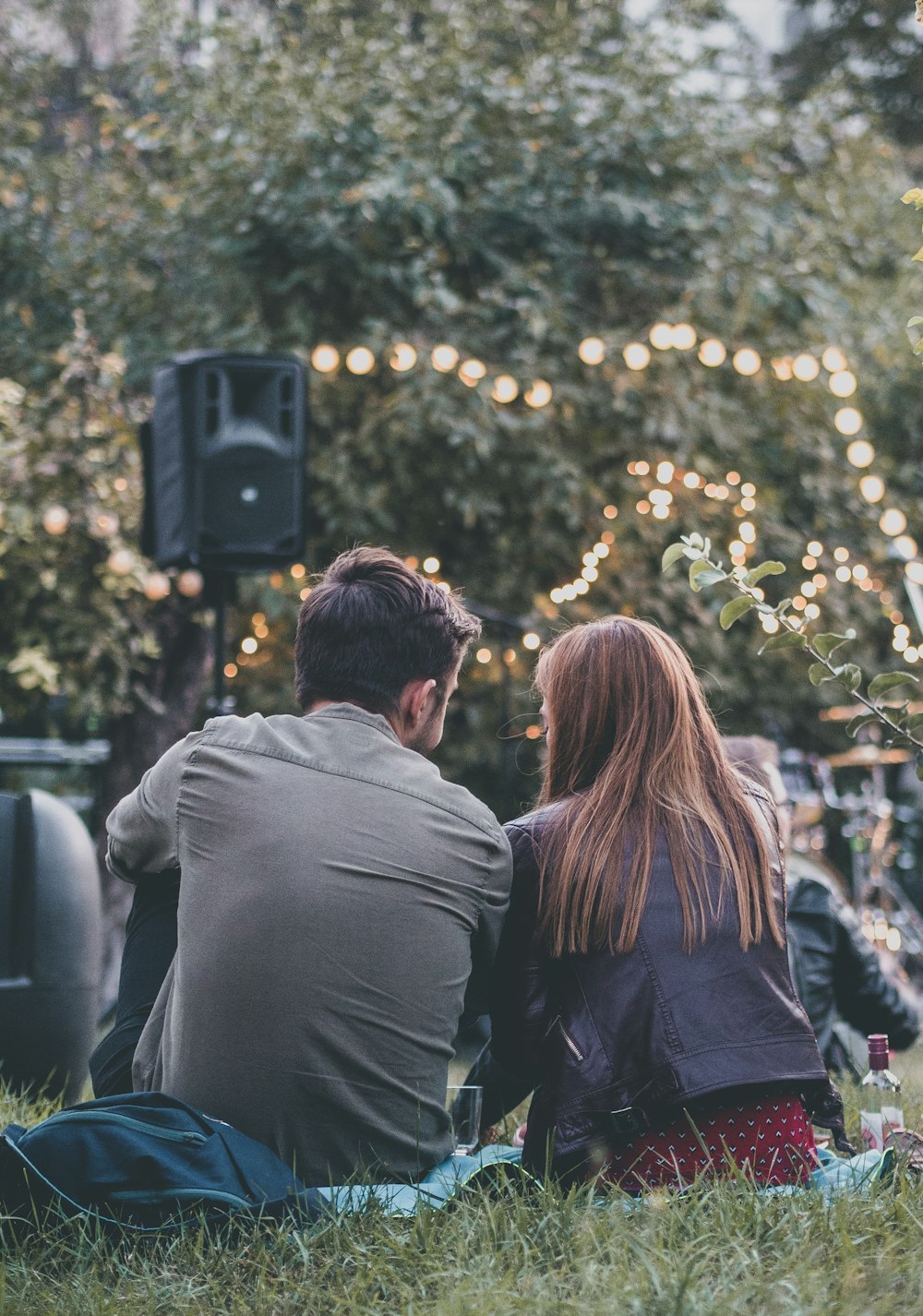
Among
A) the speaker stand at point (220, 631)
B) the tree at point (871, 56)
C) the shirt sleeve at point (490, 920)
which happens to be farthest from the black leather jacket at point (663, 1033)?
the tree at point (871, 56)

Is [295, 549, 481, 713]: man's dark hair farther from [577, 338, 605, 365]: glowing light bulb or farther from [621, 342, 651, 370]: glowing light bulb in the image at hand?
[621, 342, 651, 370]: glowing light bulb

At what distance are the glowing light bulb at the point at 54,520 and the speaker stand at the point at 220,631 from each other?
4.23 ft

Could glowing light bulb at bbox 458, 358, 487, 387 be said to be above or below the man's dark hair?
above

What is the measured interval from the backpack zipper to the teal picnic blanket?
222 mm

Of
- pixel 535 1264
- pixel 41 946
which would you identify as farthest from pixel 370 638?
pixel 41 946

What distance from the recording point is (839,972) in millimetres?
3385

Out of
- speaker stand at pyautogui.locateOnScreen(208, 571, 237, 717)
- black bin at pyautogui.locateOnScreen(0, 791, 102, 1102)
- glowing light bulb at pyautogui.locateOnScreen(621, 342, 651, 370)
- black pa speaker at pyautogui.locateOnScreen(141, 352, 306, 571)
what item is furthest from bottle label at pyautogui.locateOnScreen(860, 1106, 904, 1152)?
glowing light bulb at pyautogui.locateOnScreen(621, 342, 651, 370)

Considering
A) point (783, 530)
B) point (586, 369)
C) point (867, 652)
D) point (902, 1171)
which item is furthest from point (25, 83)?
point (902, 1171)

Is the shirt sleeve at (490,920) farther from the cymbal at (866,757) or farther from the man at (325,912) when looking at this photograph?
the cymbal at (866,757)

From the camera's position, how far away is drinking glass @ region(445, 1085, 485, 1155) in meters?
2.31

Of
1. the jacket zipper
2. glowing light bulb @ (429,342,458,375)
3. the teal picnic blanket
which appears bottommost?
the teal picnic blanket

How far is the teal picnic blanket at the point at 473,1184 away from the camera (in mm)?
1798

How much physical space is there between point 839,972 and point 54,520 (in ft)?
13.1

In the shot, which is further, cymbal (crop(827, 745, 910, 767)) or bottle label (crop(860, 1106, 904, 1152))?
cymbal (crop(827, 745, 910, 767))
